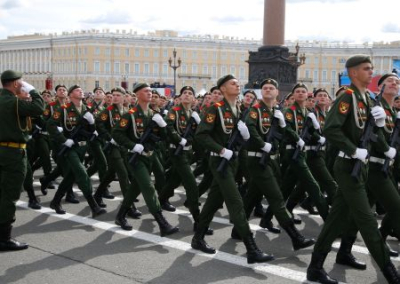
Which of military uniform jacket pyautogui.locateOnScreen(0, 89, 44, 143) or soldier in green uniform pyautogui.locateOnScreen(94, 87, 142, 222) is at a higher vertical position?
military uniform jacket pyautogui.locateOnScreen(0, 89, 44, 143)

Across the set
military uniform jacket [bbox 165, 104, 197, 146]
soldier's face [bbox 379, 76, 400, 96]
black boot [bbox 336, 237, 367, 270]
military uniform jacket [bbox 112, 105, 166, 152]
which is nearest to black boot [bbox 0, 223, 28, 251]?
military uniform jacket [bbox 112, 105, 166, 152]

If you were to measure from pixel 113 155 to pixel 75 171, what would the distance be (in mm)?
778

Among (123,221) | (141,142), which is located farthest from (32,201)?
(141,142)

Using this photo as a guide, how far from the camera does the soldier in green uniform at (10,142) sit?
7199mm

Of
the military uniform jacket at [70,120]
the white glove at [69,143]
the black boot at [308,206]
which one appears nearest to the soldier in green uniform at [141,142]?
the white glove at [69,143]

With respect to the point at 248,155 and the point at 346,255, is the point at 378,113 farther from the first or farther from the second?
the point at 248,155

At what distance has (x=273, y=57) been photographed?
3111 centimetres

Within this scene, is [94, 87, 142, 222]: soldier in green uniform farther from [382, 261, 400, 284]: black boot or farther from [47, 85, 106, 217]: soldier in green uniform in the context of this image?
[382, 261, 400, 284]: black boot

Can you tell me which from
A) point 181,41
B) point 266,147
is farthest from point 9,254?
point 181,41

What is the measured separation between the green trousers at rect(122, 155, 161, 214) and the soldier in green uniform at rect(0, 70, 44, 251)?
1.49m

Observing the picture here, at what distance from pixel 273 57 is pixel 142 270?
999 inches

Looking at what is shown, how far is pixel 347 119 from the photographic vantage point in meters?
6.12

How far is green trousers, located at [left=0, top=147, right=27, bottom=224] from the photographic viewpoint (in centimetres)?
725

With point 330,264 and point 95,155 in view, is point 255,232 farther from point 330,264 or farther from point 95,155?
point 95,155
